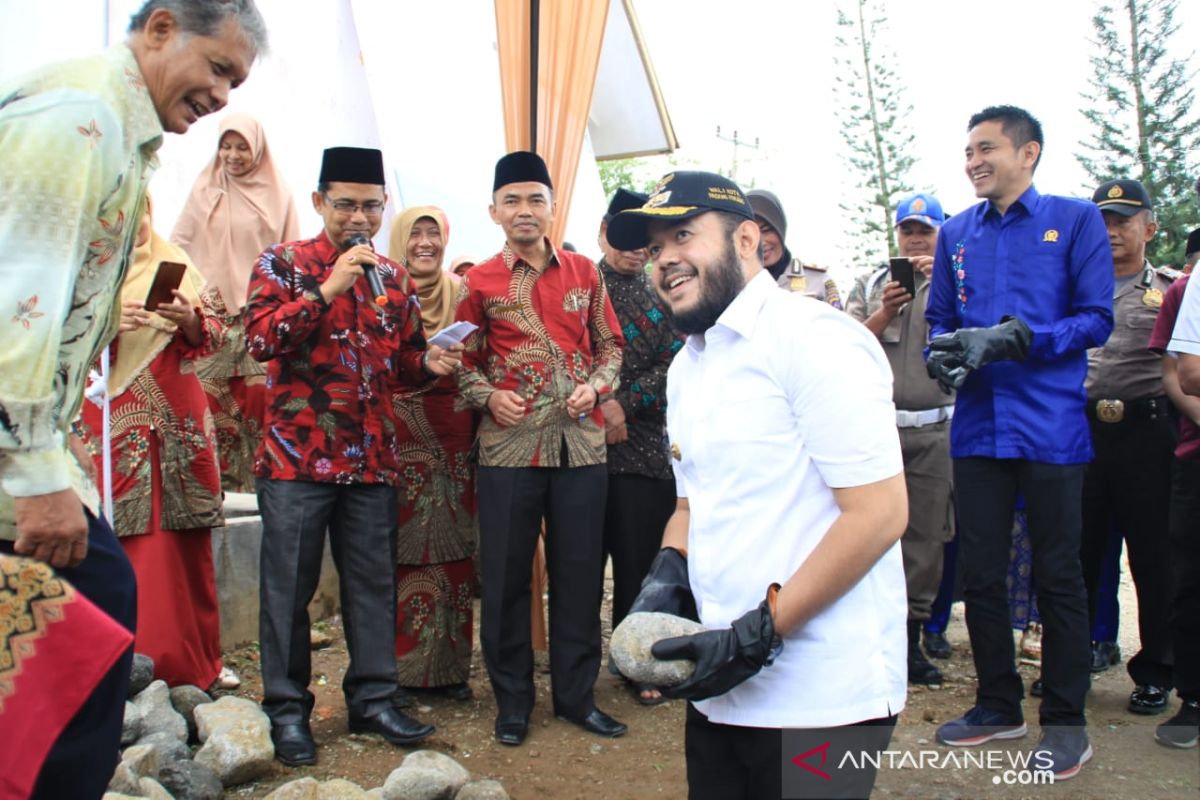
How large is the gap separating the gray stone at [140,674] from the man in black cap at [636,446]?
6.45 feet

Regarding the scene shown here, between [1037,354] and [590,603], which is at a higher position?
[1037,354]

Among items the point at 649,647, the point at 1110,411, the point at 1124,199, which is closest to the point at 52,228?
the point at 649,647

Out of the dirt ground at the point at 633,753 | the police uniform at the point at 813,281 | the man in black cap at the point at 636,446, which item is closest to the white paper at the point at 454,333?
the man in black cap at the point at 636,446

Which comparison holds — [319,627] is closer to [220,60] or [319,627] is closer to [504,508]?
[504,508]

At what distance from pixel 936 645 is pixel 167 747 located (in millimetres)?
3761

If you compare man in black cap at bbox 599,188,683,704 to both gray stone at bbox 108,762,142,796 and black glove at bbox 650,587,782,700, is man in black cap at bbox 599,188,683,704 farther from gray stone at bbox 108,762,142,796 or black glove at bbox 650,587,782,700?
black glove at bbox 650,587,782,700

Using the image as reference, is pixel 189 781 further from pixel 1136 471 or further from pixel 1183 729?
pixel 1136 471

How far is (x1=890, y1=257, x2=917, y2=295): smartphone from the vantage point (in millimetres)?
4613

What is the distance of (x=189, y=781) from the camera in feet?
10.6

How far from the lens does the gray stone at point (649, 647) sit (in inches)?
75.6

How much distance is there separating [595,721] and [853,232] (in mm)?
26725

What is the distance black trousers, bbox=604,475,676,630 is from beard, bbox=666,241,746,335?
8.47 feet

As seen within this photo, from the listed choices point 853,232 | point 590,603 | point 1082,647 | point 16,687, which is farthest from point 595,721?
point 853,232

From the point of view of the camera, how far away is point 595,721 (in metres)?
4.18
